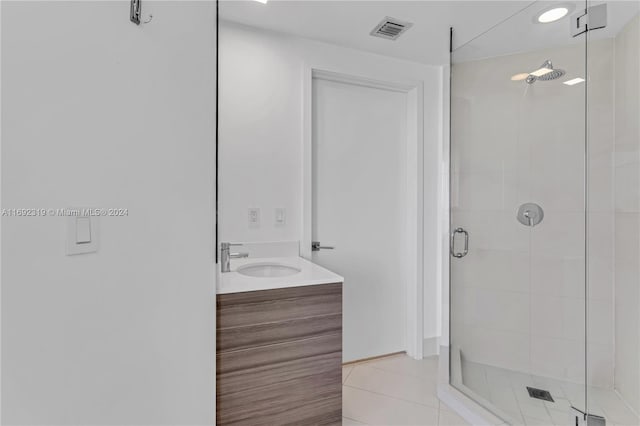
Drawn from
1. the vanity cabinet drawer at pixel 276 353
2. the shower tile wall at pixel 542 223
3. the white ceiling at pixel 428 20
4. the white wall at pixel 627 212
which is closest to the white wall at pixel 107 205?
the vanity cabinet drawer at pixel 276 353

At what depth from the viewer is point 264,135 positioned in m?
2.10

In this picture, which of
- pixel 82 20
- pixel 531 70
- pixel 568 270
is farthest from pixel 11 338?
pixel 531 70

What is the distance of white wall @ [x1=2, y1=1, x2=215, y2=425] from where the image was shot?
630mm

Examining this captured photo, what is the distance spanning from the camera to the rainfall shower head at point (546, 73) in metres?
1.71

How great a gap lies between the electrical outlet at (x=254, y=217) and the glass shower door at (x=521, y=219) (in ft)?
4.12

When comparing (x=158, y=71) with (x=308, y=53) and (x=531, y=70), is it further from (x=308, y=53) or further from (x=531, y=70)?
(x=531, y=70)

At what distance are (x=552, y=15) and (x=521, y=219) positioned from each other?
1035 millimetres

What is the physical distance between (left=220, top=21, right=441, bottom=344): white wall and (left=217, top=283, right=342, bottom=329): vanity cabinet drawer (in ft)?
2.23

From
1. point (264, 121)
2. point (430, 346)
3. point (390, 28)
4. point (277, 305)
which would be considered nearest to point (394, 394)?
point (430, 346)

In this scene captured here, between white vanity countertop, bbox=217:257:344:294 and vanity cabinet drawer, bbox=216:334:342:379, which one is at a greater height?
white vanity countertop, bbox=217:257:344:294

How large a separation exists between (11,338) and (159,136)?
0.56 meters

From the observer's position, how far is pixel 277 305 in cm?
146

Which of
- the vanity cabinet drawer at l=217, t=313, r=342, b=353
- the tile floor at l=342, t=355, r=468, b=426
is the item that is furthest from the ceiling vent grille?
the tile floor at l=342, t=355, r=468, b=426

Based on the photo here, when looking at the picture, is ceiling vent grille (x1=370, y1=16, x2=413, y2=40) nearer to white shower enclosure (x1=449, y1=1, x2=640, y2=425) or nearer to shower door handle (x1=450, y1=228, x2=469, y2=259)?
white shower enclosure (x1=449, y1=1, x2=640, y2=425)
